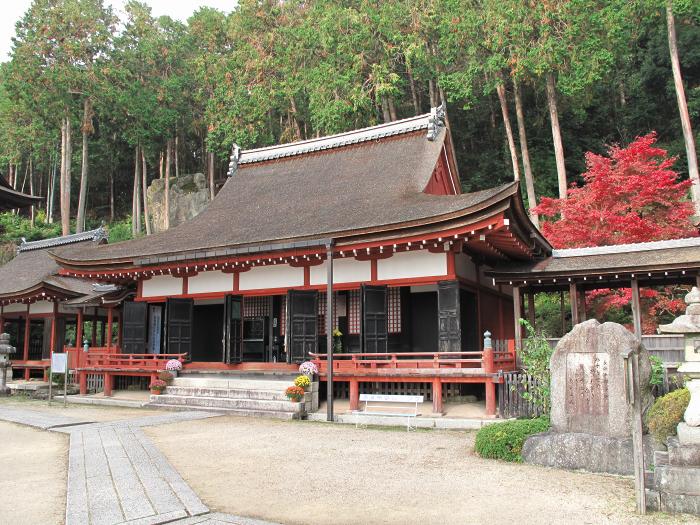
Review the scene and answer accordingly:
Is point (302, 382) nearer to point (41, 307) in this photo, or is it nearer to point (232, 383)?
point (232, 383)

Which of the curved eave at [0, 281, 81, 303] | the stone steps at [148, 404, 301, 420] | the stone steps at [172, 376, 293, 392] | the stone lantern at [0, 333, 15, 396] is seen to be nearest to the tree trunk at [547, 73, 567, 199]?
the stone steps at [172, 376, 293, 392]

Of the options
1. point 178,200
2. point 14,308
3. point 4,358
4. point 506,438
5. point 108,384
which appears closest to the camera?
point 506,438

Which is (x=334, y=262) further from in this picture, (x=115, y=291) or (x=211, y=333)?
(x=115, y=291)

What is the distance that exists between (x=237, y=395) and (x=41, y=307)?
1317 centimetres

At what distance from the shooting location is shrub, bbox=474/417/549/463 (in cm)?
787

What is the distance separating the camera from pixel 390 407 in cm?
Answer: 1262

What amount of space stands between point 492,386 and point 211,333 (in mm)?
10803

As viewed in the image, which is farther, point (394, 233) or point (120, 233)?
point (120, 233)

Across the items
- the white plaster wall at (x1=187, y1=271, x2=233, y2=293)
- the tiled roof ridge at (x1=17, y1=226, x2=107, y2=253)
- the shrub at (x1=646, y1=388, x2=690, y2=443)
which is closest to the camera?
the shrub at (x1=646, y1=388, x2=690, y2=443)

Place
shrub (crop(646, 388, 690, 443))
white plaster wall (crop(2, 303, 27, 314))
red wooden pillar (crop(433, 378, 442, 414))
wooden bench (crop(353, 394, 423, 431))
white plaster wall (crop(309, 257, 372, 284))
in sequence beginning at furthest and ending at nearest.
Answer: white plaster wall (crop(2, 303, 27, 314)), white plaster wall (crop(309, 257, 372, 284)), red wooden pillar (crop(433, 378, 442, 414)), wooden bench (crop(353, 394, 423, 431)), shrub (crop(646, 388, 690, 443))

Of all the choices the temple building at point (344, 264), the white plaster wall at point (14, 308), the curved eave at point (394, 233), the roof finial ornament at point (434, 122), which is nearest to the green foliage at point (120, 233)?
the white plaster wall at point (14, 308)

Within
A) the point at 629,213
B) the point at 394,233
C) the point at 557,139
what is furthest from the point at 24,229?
the point at 629,213

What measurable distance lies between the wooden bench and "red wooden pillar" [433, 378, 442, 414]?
44 cm

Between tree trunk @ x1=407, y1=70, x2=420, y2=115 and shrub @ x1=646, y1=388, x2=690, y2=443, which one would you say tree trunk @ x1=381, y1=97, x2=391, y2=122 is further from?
shrub @ x1=646, y1=388, x2=690, y2=443
